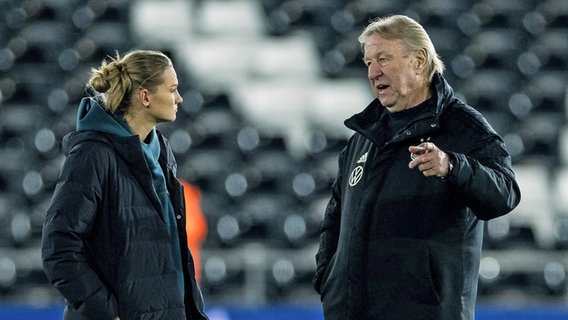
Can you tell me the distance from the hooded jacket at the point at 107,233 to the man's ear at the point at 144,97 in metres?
0.09

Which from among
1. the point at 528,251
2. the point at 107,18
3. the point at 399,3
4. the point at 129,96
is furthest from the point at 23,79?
the point at 129,96

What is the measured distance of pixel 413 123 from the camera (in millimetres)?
2666

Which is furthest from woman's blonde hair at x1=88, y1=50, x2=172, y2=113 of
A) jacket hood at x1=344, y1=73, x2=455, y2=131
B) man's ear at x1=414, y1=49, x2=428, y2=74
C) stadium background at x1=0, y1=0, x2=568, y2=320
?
stadium background at x1=0, y1=0, x2=568, y2=320

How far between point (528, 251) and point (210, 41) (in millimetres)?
2625

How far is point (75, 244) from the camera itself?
2553mm

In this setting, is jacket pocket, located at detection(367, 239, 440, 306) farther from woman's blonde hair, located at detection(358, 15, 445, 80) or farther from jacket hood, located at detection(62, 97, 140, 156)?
jacket hood, located at detection(62, 97, 140, 156)

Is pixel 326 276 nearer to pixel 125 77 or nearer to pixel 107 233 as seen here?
pixel 107 233

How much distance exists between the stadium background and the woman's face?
3.60m

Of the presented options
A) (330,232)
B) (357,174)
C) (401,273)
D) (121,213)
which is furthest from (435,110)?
(121,213)

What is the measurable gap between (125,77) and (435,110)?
2.48 feet

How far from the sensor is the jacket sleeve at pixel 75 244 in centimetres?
254

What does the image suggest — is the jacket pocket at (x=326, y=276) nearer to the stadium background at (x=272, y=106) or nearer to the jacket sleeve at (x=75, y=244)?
the jacket sleeve at (x=75, y=244)

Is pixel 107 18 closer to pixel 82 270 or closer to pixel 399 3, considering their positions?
pixel 399 3

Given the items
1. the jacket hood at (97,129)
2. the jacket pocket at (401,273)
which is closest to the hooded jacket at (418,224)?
the jacket pocket at (401,273)
